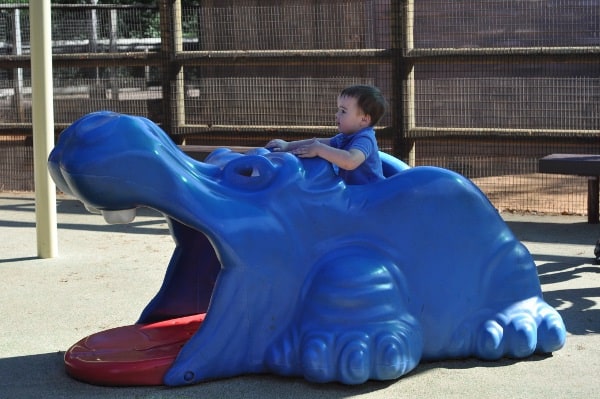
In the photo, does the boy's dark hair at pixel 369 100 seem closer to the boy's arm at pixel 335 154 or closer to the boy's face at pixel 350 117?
the boy's face at pixel 350 117

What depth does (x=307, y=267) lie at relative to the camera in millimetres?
3982

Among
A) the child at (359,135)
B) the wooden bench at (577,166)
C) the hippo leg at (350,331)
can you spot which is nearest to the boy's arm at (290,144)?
the child at (359,135)

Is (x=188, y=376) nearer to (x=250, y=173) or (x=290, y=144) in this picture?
(x=250, y=173)

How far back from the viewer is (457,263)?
4164mm

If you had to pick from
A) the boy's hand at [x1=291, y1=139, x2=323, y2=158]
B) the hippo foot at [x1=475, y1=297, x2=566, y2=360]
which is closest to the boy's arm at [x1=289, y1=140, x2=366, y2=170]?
the boy's hand at [x1=291, y1=139, x2=323, y2=158]

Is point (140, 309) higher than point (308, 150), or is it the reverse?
point (308, 150)

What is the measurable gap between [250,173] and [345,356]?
831 millimetres

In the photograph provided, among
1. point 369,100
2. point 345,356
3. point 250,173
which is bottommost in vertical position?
point 345,356

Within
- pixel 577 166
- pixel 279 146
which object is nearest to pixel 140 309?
pixel 279 146

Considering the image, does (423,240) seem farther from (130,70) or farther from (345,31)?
(130,70)

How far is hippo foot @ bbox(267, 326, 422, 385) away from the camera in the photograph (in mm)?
3820

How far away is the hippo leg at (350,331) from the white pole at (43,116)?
9.79 ft

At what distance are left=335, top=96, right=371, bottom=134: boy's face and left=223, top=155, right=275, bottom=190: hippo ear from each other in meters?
0.43

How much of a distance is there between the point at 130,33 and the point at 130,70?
1.00 m
